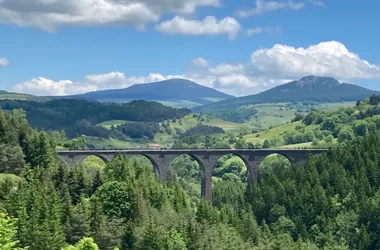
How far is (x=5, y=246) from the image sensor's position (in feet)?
101

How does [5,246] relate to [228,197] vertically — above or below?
above

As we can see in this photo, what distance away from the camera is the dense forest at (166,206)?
242 ft

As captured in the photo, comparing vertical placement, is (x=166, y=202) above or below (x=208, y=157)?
below

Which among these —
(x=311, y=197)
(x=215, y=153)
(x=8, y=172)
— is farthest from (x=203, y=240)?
(x=215, y=153)

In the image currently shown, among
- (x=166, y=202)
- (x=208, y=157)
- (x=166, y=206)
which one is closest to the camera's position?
(x=166, y=206)

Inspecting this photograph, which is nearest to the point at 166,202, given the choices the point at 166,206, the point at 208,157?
the point at 166,206

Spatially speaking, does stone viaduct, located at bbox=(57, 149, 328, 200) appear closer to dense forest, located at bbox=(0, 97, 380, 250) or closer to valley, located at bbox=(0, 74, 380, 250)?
valley, located at bbox=(0, 74, 380, 250)

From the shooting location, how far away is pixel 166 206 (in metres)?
91.6

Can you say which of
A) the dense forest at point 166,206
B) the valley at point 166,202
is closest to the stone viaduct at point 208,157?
the valley at point 166,202

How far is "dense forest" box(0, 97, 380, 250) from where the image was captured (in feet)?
242

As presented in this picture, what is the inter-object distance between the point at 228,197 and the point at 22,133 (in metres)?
66.6

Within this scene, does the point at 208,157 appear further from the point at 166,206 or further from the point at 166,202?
the point at 166,206

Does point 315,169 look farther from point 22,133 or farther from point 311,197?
point 22,133

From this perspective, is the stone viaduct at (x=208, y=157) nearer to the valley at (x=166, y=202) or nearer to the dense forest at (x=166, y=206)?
the valley at (x=166, y=202)
